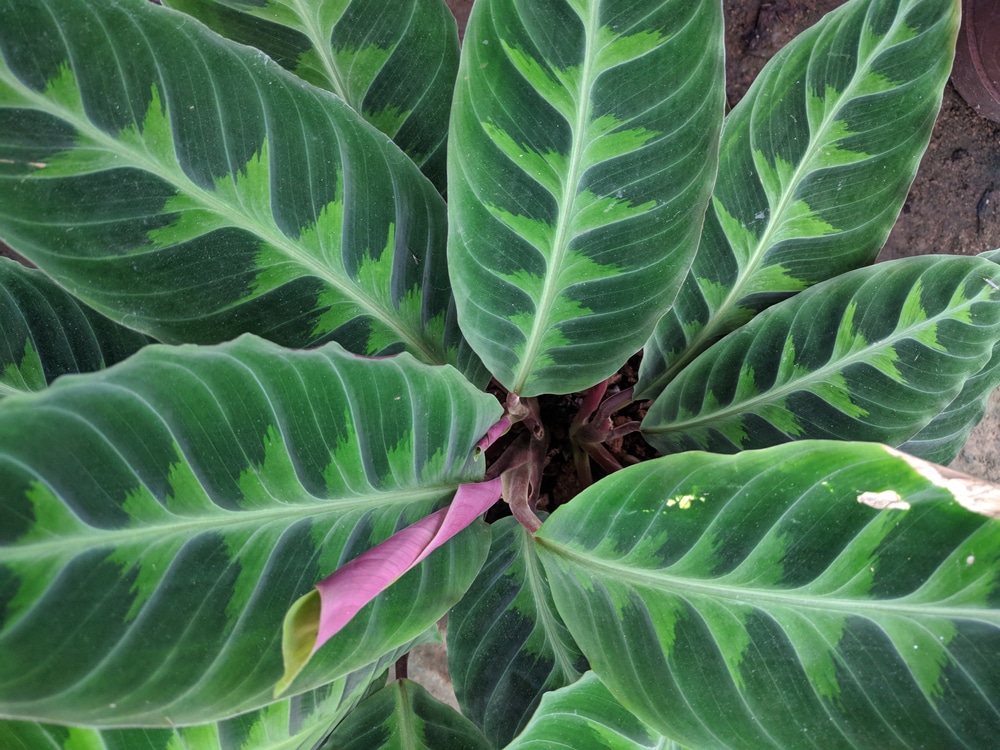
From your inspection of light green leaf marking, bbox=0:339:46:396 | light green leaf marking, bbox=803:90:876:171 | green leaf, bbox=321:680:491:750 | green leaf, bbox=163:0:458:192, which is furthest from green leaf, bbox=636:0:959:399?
light green leaf marking, bbox=0:339:46:396

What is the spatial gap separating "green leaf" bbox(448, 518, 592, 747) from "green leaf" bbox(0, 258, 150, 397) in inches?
19.8

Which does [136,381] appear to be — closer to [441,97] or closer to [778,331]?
[441,97]

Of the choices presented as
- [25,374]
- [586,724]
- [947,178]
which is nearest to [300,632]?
[586,724]

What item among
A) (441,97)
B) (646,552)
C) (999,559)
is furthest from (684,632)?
(441,97)

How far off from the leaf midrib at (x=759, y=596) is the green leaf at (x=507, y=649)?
22cm

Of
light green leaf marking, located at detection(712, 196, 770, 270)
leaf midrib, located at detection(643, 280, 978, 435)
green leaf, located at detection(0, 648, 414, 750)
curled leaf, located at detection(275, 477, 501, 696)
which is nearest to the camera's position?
curled leaf, located at detection(275, 477, 501, 696)

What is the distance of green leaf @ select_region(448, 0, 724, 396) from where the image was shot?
51 cm

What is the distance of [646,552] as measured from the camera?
546 millimetres

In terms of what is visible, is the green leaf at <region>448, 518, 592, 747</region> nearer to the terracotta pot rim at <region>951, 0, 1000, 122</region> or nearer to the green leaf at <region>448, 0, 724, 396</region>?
the green leaf at <region>448, 0, 724, 396</region>

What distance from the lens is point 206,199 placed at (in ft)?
1.80

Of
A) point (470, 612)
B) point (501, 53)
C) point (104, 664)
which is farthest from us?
point (470, 612)

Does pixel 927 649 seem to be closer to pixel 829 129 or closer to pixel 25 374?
pixel 829 129

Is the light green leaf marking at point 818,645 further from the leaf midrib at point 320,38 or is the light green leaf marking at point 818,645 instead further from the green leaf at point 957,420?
the leaf midrib at point 320,38

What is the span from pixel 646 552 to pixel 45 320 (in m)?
0.65
